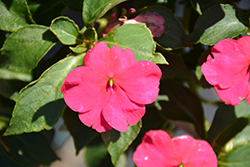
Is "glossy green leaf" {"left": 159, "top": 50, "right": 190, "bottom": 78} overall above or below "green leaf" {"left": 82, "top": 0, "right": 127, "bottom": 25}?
below

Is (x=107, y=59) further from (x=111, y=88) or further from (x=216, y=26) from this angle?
(x=216, y=26)

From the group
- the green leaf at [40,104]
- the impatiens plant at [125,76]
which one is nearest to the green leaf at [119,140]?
the impatiens plant at [125,76]

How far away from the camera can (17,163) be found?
625 millimetres

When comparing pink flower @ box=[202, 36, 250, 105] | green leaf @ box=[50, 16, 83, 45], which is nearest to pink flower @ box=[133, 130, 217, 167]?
pink flower @ box=[202, 36, 250, 105]

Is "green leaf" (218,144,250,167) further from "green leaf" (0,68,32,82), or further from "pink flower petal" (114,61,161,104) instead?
"green leaf" (0,68,32,82)

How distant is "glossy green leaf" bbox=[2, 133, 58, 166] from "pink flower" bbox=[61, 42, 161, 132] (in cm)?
37

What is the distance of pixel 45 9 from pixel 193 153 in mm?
388

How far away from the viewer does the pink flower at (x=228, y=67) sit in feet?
1.19

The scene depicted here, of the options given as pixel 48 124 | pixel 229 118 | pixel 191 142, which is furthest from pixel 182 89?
pixel 48 124

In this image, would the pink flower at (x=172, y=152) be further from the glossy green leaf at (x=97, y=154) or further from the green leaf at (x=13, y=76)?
the glossy green leaf at (x=97, y=154)

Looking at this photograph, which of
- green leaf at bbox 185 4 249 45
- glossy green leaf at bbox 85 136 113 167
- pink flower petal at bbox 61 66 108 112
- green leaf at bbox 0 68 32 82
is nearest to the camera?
pink flower petal at bbox 61 66 108 112

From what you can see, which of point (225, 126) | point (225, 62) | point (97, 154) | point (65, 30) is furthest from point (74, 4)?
point (97, 154)

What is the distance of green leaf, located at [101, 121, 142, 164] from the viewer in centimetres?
46

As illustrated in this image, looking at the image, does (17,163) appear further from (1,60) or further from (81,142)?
(1,60)
